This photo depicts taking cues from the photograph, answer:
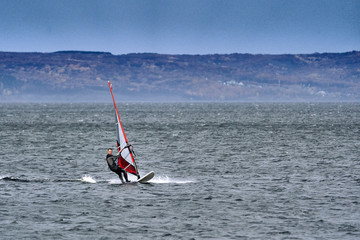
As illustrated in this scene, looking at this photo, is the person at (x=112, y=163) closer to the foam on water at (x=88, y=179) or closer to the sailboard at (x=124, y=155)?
the sailboard at (x=124, y=155)

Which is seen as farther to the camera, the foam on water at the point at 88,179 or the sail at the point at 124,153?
the foam on water at the point at 88,179

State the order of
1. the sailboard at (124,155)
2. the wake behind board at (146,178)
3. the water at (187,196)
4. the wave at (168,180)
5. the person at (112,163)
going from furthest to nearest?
the wave at (168,180) < the wake behind board at (146,178) < the sailboard at (124,155) < the person at (112,163) < the water at (187,196)

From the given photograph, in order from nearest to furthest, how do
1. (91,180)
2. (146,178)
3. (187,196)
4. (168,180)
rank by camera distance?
(187,196)
(146,178)
(91,180)
(168,180)

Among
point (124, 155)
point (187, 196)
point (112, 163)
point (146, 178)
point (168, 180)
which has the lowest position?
point (168, 180)

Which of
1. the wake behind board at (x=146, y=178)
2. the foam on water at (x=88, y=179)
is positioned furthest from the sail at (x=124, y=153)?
the foam on water at (x=88, y=179)

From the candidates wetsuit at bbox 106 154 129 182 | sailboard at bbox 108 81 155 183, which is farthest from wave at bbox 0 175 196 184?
wetsuit at bbox 106 154 129 182

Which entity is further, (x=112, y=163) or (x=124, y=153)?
(x=124, y=153)

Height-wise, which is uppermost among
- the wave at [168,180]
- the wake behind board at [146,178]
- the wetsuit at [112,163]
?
the wetsuit at [112,163]

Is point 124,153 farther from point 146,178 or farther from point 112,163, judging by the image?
point 146,178

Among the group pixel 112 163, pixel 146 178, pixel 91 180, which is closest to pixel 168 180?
pixel 146 178

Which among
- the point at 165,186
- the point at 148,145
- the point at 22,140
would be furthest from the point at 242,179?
the point at 22,140

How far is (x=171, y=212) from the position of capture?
93.7 feet

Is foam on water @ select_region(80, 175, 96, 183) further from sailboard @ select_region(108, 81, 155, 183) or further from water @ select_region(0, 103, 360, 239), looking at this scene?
sailboard @ select_region(108, 81, 155, 183)

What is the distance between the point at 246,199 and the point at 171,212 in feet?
16.6
